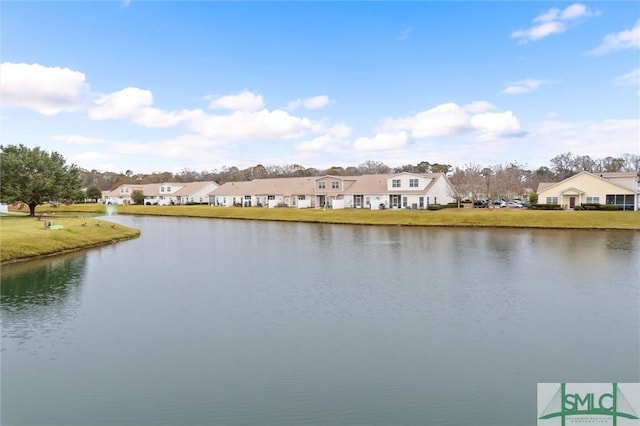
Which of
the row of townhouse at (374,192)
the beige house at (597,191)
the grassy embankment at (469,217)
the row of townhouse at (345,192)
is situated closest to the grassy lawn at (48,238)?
the grassy embankment at (469,217)

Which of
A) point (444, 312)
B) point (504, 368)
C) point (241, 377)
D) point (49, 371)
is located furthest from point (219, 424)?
point (444, 312)

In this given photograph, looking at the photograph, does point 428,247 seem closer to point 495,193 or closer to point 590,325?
point 590,325

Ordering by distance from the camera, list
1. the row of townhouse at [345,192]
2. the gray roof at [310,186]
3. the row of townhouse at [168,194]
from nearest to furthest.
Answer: the row of townhouse at [345,192]
the gray roof at [310,186]
the row of townhouse at [168,194]

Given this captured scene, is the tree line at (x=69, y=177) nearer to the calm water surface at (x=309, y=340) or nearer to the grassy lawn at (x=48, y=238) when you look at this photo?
the grassy lawn at (x=48, y=238)

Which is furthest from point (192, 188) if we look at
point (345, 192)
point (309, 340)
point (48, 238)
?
point (309, 340)

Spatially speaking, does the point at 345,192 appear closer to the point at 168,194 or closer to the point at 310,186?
the point at 310,186

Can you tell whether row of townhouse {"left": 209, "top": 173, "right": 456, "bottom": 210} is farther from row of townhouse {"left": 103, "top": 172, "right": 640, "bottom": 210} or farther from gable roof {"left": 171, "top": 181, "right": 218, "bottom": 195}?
gable roof {"left": 171, "top": 181, "right": 218, "bottom": 195}
